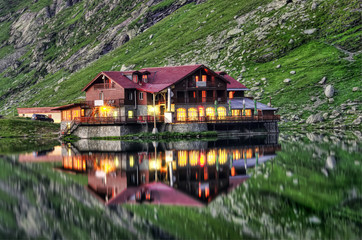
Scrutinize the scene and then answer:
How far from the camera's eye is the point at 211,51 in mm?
171125

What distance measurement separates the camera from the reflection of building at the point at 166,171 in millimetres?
29825

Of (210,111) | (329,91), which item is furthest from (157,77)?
(329,91)

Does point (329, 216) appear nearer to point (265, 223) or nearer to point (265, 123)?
point (265, 223)

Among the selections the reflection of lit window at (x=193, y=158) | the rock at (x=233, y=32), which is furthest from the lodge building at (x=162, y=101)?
the rock at (x=233, y=32)

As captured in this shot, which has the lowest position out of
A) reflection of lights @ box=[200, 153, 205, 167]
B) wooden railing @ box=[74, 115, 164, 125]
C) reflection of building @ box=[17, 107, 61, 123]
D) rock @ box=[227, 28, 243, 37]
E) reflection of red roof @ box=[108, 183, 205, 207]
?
reflection of red roof @ box=[108, 183, 205, 207]

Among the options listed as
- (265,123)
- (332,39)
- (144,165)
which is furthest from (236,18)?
(144,165)

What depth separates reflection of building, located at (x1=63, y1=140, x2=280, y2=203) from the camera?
1174 inches

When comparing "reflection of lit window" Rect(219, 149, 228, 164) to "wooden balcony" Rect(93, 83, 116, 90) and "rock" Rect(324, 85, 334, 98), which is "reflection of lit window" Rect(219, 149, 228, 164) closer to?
"wooden balcony" Rect(93, 83, 116, 90)

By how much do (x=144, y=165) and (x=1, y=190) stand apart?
44.8ft

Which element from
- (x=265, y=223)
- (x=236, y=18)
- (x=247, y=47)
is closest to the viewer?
(x=265, y=223)

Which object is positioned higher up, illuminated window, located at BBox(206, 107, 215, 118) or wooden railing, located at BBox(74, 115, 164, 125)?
illuminated window, located at BBox(206, 107, 215, 118)

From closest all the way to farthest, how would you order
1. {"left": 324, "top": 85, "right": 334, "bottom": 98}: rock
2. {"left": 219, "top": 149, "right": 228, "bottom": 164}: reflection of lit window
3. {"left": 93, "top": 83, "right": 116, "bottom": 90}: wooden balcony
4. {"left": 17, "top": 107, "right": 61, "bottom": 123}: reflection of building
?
{"left": 219, "top": 149, "right": 228, "bottom": 164}: reflection of lit window < {"left": 93, "top": 83, "right": 116, "bottom": 90}: wooden balcony < {"left": 324, "top": 85, "right": 334, "bottom": 98}: rock < {"left": 17, "top": 107, "right": 61, "bottom": 123}: reflection of building

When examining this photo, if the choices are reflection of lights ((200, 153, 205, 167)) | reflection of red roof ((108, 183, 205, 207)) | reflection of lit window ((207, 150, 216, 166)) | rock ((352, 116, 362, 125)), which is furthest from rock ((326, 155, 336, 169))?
rock ((352, 116, 362, 125))

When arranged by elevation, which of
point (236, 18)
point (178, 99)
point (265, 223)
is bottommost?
point (265, 223)
